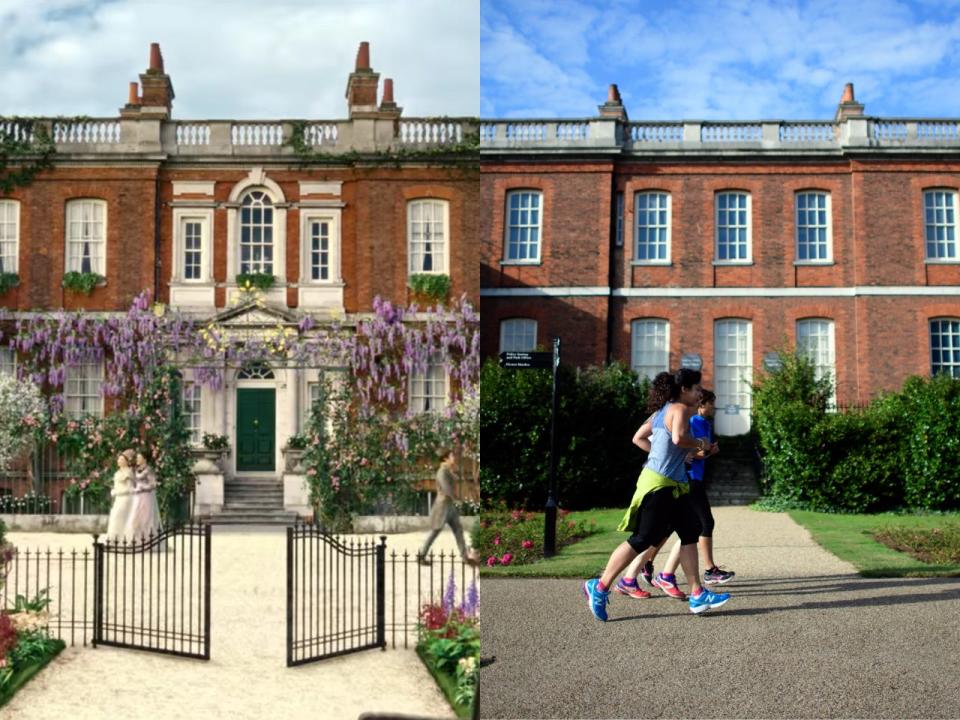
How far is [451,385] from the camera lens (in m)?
3.70

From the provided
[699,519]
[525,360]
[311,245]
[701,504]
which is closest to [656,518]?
[699,519]

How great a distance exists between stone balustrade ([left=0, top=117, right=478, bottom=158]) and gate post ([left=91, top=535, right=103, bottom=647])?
4.62 ft

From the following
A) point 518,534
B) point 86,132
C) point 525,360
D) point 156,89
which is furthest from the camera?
point 518,534

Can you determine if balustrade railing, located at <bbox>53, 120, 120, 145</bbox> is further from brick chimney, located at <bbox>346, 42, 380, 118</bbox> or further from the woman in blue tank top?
the woman in blue tank top

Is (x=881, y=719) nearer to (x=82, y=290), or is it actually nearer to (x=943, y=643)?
(x=943, y=643)

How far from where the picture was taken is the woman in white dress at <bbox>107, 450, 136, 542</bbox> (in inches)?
153

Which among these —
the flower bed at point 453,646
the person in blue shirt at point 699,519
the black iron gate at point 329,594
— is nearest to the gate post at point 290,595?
the black iron gate at point 329,594

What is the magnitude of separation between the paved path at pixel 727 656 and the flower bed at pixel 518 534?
1.81ft

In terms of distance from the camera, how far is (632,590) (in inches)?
187

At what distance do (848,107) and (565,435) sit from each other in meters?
7.43

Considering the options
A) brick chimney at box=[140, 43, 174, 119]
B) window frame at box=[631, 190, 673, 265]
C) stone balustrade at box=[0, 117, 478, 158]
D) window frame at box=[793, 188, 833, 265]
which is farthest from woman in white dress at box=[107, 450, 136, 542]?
window frame at box=[793, 188, 833, 265]

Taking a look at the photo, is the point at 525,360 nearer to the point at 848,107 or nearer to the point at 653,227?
the point at 653,227

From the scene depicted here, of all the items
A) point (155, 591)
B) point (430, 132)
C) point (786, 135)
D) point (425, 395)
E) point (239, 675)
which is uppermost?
point (786, 135)

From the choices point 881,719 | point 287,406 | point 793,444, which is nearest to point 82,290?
point 287,406
